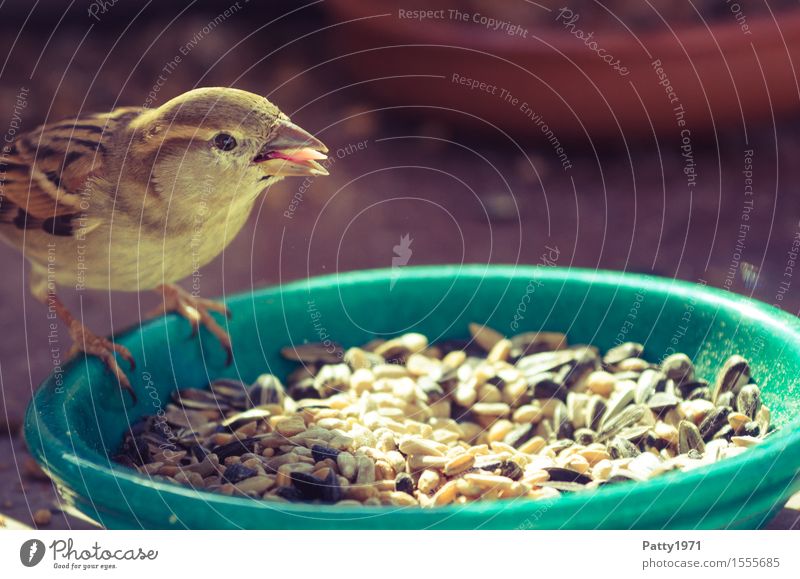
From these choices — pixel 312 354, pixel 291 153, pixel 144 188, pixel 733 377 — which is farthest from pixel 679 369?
pixel 144 188

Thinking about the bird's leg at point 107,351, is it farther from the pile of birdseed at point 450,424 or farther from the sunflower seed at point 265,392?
the sunflower seed at point 265,392

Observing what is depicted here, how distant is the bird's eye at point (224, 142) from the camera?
1.26m

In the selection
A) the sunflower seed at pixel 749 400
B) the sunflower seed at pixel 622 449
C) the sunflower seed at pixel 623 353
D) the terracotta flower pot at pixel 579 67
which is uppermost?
the terracotta flower pot at pixel 579 67

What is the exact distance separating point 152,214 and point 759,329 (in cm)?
85

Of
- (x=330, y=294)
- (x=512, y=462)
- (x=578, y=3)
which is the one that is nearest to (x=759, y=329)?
(x=512, y=462)

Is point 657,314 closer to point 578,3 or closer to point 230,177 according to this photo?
point 230,177

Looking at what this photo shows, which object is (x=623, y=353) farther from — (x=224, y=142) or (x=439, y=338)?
(x=224, y=142)

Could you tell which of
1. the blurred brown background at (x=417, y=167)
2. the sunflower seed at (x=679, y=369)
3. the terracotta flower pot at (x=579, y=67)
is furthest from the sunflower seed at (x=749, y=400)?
the terracotta flower pot at (x=579, y=67)

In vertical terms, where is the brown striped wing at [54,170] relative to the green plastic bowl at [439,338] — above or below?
above

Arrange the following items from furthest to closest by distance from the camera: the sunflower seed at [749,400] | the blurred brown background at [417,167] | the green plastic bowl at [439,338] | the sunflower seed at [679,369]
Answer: the blurred brown background at [417,167]
the sunflower seed at [679,369]
the sunflower seed at [749,400]
the green plastic bowl at [439,338]

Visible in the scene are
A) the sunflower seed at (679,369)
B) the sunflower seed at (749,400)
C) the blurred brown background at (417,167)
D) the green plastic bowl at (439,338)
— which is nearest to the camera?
the green plastic bowl at (439,338)

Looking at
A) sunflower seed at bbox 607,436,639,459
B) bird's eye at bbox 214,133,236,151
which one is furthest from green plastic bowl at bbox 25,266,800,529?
bird's eye at bbox 214,133,236,151

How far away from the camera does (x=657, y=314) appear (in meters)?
1.52

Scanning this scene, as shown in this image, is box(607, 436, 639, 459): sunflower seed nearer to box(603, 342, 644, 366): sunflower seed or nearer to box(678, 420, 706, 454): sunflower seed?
box(678, 420, 706, 454): sunflower seed
